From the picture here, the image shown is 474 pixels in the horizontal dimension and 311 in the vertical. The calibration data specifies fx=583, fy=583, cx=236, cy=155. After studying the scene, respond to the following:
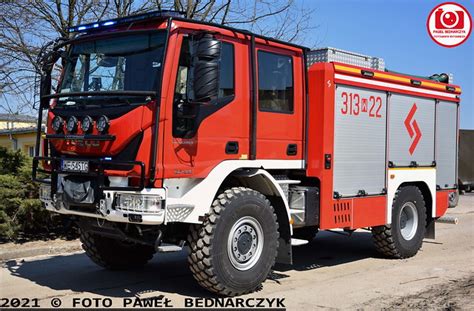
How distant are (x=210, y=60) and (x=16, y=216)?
18.1 feet

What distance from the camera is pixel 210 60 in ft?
19.8

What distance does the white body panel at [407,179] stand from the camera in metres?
9.19

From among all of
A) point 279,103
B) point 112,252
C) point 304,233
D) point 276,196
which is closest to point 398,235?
point 304,233

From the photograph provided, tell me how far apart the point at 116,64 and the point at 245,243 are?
2.57 m

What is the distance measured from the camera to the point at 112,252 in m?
8.15

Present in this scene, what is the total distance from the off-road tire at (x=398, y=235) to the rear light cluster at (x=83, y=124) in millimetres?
5017

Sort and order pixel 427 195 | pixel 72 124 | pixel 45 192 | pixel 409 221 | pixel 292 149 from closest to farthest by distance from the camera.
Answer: pixel 72 124 < pixel 45 192 < pixel 292 149 < pixel 409 221 < pixel 427 195

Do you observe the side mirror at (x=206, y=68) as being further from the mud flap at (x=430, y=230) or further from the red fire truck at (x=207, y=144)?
the mud flap at (x=430, y=230)

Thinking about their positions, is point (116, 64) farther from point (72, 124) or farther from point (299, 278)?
point (299, 278)

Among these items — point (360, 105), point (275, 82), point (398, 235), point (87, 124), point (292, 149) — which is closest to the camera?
point (87, 124)

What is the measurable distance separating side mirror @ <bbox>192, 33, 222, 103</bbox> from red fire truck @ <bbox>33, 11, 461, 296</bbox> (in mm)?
12

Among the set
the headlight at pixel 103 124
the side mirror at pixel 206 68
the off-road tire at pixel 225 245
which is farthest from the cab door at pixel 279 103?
the headlight at pixel 103 124

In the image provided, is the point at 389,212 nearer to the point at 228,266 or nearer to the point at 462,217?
the point at 228,266

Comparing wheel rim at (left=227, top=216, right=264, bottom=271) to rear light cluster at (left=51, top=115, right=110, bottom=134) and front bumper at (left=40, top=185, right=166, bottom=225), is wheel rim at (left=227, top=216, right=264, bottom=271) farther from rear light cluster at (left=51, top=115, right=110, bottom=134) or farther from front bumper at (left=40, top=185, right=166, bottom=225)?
rear light cluster at (left=51, top=115, right=110, bottom=134)
